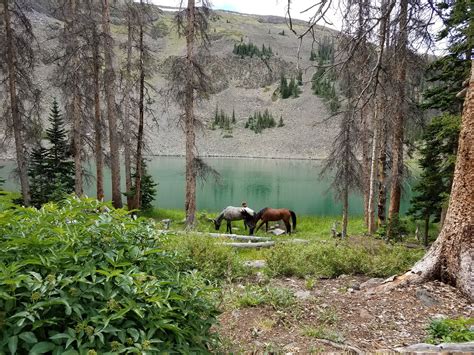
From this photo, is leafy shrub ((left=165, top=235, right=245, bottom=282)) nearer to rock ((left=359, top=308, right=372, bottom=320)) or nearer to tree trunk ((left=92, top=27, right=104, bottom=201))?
rock ((left=359, top=308, right=372, bottom=320))

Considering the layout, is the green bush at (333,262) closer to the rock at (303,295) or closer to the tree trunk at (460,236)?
the rock at (303,295)

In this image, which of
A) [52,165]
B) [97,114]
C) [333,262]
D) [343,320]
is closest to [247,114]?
[52,165]

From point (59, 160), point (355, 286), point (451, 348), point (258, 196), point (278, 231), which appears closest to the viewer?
point (451, 348)

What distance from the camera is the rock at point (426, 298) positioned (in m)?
4.82

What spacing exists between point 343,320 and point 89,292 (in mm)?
3454

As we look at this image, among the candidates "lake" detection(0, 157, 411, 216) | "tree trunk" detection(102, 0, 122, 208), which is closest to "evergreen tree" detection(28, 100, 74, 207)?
"tree trunk" detection(102, 0, 122, 208)

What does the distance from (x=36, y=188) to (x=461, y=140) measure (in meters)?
20.2

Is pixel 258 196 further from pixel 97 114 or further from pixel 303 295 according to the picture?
pixel 303 295

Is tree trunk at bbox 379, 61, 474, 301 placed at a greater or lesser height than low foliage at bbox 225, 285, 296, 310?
greater

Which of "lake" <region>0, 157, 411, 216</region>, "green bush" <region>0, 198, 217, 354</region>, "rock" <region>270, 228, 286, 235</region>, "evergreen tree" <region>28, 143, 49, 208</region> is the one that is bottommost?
"lake" <region>0, 157, 411, 216</region>

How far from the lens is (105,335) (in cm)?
198

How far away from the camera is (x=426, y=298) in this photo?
16.1 feet

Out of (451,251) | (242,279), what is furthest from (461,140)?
(242,279)

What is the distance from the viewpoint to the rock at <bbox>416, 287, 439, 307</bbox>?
4.82 m
